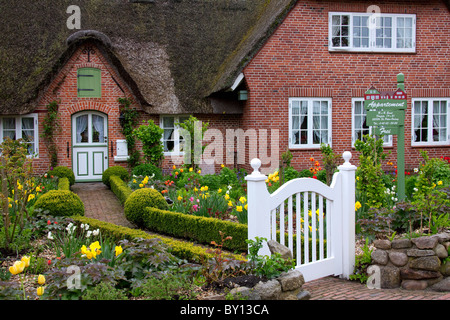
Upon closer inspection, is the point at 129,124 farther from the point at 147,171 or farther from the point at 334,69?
the point at 334,69

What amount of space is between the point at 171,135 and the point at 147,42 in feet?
10.7

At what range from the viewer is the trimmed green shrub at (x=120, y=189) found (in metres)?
11.3

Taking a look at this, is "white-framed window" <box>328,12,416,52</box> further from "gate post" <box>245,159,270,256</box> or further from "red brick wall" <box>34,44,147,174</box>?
"gate post" <box>245,159,270,256</box>

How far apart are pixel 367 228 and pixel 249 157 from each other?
8.55 m

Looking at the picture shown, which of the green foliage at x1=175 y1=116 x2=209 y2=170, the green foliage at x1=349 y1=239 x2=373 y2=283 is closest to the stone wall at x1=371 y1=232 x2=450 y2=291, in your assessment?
the green foliage at x1=349 y1=239 x2=373 y2=283

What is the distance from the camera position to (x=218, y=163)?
16.2 m

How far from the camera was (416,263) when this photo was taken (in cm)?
597

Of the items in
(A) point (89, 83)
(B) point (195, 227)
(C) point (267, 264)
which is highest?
(A) point (89, 83)

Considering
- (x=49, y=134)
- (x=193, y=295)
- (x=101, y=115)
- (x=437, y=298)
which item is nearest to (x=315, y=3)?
(x=101, y=115)

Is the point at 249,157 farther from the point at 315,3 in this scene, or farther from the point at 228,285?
the point at 228,285

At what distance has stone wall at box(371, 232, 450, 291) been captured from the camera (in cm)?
595

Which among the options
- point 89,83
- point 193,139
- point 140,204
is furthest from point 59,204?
point 89,83

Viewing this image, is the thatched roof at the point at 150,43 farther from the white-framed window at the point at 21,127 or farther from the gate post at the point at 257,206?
the gate post at the point at 257,206
